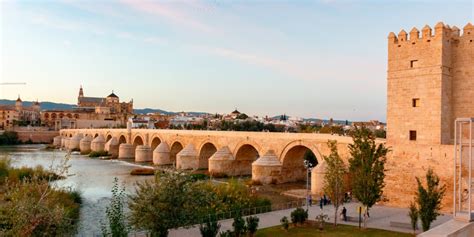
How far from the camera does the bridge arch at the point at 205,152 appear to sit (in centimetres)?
3628

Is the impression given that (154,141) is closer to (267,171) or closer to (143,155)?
(143,155)

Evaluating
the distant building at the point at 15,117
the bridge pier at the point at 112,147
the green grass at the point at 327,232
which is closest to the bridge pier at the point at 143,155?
the bridge pier at the point at 112,147

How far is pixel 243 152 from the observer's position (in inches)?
1271

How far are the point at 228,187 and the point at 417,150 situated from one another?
8324 mm

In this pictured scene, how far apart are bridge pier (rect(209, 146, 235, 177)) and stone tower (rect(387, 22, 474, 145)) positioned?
50.5 ft

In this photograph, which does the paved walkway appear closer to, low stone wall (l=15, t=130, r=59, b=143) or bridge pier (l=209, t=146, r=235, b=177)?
bridge pier (l=209, t=146, r=235, b=177)

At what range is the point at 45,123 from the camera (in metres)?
109

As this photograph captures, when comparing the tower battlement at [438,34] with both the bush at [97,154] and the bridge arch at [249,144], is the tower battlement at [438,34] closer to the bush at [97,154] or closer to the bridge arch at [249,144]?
the bridge arch at [249,144]

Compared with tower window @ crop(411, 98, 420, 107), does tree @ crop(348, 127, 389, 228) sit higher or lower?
lower

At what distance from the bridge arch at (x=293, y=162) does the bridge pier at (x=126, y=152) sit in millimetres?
26138

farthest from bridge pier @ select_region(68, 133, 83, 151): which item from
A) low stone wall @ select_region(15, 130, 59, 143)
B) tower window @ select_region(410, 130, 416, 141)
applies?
tower window @ select_region(410, 130, 416, 141)

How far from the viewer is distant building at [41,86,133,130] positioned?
100 metres

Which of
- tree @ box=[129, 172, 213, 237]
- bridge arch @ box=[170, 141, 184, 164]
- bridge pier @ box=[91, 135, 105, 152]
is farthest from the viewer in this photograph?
bridge pier @ box=[91, 135, 105, 152]

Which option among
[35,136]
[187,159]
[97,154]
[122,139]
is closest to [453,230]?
[187,159]
